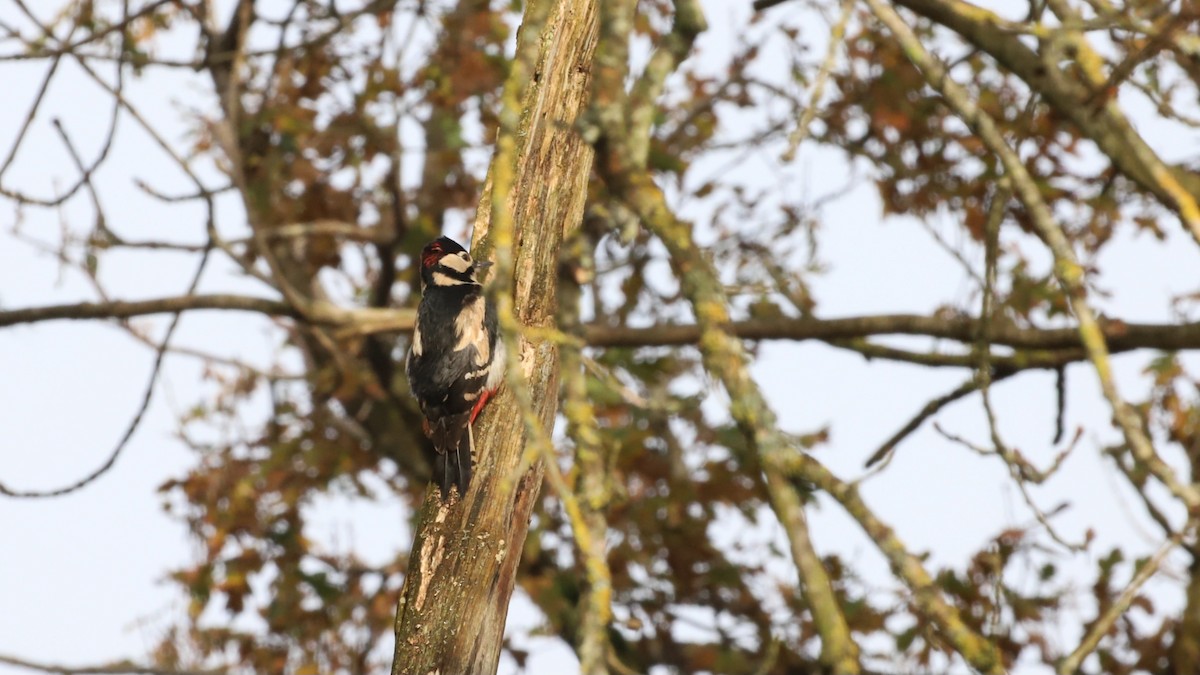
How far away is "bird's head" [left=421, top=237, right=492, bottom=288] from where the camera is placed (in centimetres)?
580

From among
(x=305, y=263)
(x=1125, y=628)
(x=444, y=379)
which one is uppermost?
(x=305, y=263)

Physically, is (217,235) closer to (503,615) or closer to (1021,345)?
(503,615)

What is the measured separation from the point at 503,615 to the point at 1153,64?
366 cm

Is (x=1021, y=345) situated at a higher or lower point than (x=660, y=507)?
lower

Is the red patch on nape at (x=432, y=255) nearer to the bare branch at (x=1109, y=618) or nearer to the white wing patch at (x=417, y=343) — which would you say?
the white wing patch at (x=417, y=343)

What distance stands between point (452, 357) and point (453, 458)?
1122mm

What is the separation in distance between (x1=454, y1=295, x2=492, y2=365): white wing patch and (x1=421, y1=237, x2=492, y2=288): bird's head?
13cm

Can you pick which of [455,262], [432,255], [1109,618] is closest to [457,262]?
[455,262]

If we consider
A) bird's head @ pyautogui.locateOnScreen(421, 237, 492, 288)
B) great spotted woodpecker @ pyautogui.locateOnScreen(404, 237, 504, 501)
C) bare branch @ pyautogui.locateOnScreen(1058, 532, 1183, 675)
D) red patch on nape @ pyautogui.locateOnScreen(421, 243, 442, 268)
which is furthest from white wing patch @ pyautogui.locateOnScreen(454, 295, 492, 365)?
bare branch @ pyautogui.locateOnScreen(1058, 532, 1183, 675)

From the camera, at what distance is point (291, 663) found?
36.2 feet

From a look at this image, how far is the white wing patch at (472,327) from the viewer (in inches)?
207

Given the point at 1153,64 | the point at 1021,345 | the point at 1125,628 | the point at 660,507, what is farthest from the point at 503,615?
the point at 1125,628

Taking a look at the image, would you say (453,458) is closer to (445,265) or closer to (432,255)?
(445,265)

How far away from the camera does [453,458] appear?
4148mm
